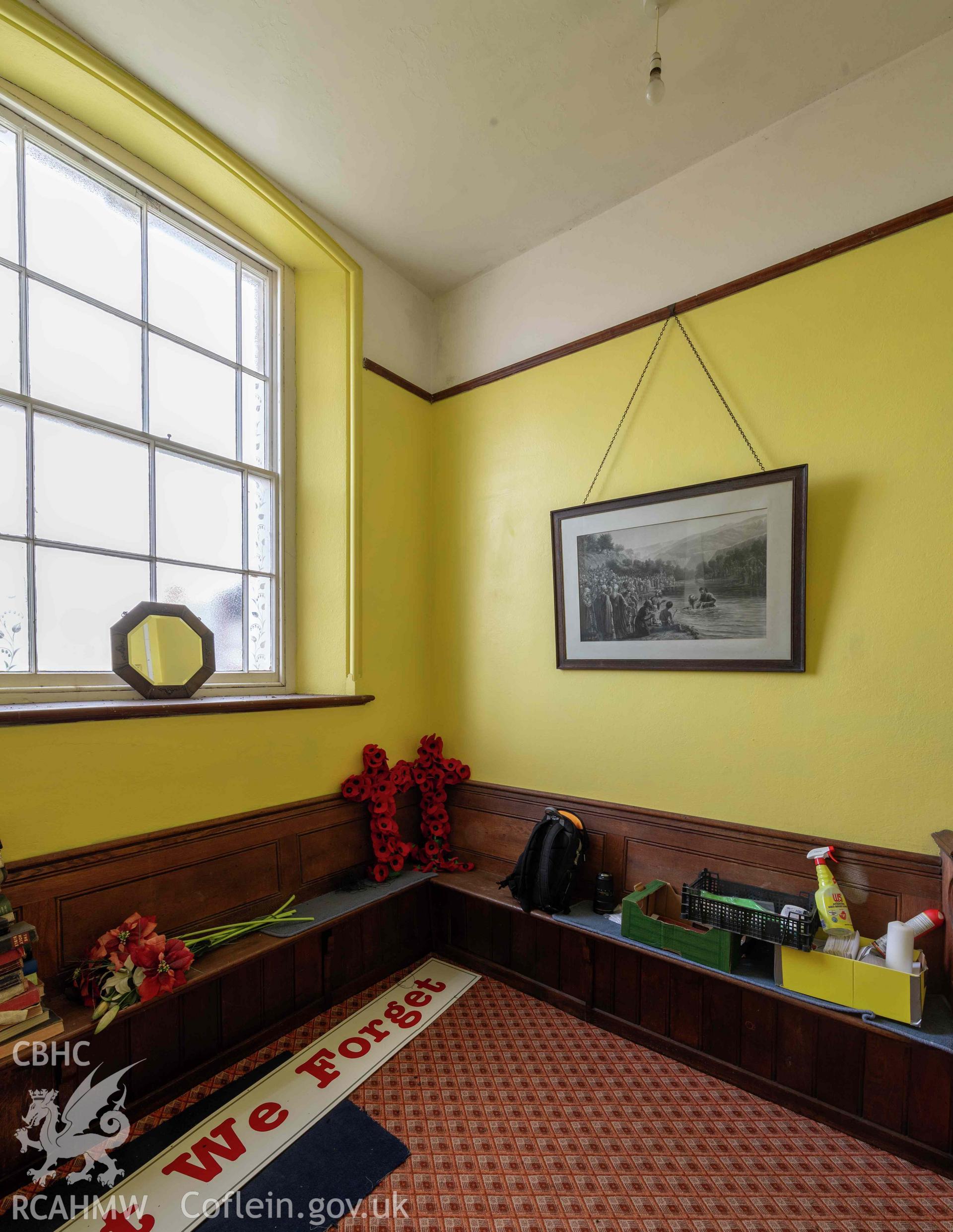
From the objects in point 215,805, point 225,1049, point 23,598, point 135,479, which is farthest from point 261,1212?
point 135,479

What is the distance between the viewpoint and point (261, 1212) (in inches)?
62.4

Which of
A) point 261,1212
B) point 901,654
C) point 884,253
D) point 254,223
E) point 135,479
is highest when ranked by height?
point 254,223

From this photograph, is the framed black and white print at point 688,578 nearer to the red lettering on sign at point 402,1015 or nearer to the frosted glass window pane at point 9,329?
the red lettering on sign at point 402,1015

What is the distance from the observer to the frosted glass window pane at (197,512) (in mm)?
2426

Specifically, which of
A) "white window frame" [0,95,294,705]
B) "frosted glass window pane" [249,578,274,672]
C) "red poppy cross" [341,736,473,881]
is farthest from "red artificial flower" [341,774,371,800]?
"frosted glass window pane" [249,578,274,672]

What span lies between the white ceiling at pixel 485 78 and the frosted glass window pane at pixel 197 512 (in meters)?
1.27

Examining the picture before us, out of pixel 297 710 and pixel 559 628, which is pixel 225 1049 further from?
pixel 559 628

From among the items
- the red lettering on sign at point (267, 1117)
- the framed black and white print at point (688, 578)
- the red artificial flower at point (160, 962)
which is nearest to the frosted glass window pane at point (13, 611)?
the red artificial flower at point (160, 962)

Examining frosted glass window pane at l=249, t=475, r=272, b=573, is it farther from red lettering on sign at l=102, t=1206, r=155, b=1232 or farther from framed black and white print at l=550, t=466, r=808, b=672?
red lettering on sign at l=102, t=1206, r=155, b=1232

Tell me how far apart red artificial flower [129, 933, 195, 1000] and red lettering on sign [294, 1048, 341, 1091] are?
63 centimetres

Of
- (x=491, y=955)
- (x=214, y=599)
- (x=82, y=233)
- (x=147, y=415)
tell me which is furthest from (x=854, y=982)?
(x=82, y=233)

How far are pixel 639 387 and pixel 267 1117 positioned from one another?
294 cm

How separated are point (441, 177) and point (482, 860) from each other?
9.96 feet

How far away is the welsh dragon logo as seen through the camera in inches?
66.7
